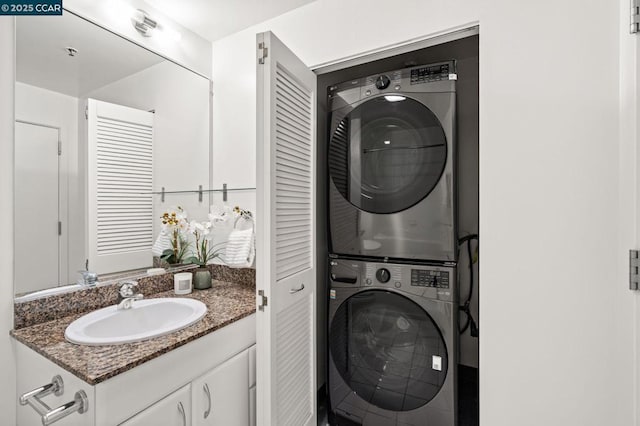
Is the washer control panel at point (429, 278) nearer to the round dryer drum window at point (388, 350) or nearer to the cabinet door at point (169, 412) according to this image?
the round dryer drum window at point (388, 350)

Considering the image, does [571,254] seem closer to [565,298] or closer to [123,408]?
[565,298]

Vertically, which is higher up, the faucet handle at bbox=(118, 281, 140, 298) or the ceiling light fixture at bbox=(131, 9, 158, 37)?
the ceiling light fixture at bbox=(131, 9, 158, 37)

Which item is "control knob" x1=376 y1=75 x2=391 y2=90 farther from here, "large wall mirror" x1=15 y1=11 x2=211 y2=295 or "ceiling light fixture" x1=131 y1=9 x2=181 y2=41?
"ceiling light fixture" x1=131 y1=9 x2=181 y2=41

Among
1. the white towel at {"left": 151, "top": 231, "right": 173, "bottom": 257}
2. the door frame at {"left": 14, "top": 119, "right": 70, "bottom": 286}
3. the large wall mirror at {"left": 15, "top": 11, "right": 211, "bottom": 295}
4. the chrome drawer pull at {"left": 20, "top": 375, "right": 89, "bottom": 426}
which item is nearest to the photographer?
the chrome drawer pull at {"left": 20, "top": 375, "right": 89, "bottom": 426}

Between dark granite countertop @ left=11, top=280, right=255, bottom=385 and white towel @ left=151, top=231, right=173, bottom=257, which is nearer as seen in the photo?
dark granite countertop @ left=11, top=280, right=255, bottom=385

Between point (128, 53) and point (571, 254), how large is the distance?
232 cm

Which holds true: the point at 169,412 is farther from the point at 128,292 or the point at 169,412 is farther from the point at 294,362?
the point at 128,292

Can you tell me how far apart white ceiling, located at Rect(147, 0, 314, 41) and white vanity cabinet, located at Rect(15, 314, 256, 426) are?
177 cm

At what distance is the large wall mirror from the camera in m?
1.27

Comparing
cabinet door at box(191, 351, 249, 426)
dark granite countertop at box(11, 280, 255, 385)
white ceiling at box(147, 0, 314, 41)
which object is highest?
white ceiling at box(147, 0, 314, 41)

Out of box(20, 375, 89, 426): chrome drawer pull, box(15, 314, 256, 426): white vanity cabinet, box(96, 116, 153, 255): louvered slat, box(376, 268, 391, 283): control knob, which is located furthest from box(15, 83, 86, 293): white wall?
box(376, 268, 391, 283): control knob

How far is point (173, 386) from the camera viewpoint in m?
1.15

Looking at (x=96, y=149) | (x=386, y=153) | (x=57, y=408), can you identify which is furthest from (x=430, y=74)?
(x=57, y=408)

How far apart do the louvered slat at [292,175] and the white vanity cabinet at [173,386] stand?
0.42 metres
